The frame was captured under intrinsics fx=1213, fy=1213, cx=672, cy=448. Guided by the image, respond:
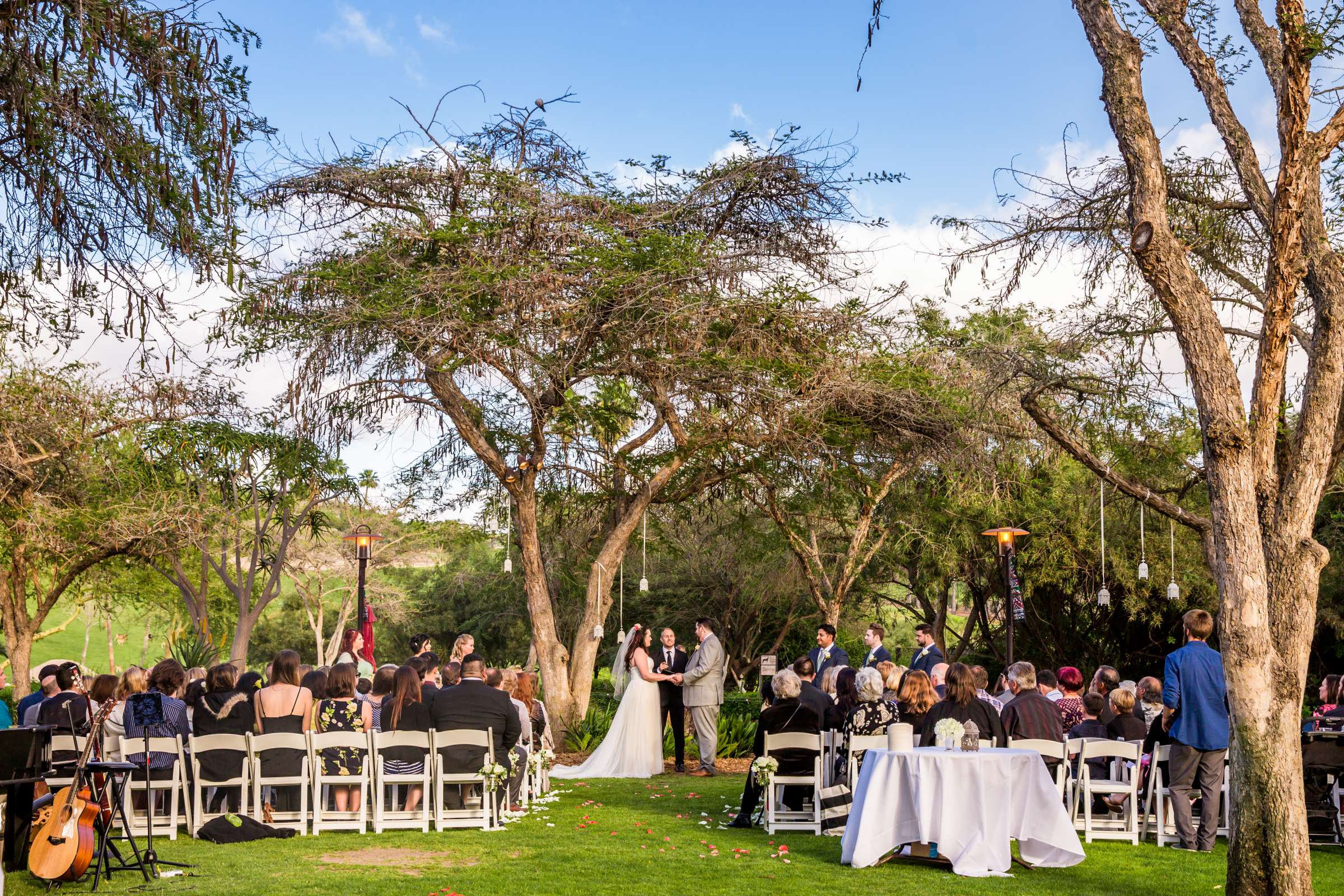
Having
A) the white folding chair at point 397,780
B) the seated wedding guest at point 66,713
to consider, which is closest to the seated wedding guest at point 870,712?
the white folding chair at point 397,780

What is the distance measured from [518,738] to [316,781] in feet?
5.70

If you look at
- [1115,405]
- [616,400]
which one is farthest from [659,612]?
[1115,405]

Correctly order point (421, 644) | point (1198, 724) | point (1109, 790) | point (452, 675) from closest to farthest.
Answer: point (1198, 724), point (1109, 790), point (452, 675), point (421, 644)

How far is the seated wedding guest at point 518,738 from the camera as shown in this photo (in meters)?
11.0

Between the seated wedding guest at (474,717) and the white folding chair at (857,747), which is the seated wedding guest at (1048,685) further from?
the seated wedding guest at (474,717)

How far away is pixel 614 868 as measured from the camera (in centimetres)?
836

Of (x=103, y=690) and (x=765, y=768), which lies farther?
(x=103, y=690)

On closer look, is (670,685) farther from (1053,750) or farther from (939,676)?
(1053,750)

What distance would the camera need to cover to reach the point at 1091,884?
307 inches

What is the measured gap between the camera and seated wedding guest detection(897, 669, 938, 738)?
9.70 metres

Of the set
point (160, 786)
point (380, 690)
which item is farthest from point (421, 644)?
point (160, 786)

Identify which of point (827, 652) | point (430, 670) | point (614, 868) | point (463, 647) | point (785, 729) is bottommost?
point (614, 868)

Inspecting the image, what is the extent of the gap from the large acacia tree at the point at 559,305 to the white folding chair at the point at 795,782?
6278mm

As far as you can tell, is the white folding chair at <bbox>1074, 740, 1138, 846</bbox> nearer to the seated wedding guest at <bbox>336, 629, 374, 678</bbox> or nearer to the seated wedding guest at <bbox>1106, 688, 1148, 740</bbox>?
the seated wedding guest at <bbox>1106, 688, 1148, 740</bbox>
